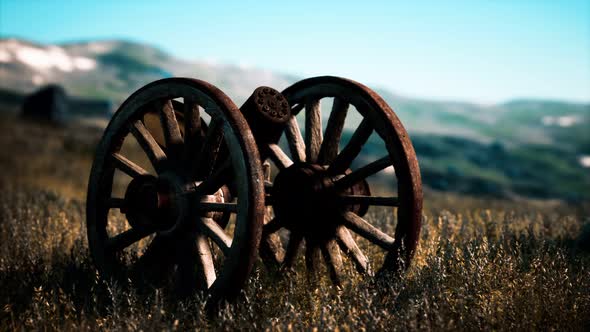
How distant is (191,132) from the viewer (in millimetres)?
3994

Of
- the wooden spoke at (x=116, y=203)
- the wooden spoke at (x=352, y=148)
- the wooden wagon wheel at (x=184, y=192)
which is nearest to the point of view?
the wooden wagon wheel at (x=184, y=192)

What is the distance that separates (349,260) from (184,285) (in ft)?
4.47

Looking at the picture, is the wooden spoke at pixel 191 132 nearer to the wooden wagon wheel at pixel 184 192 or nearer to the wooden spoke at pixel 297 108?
the wooden wagon wheel at pixel 184 192

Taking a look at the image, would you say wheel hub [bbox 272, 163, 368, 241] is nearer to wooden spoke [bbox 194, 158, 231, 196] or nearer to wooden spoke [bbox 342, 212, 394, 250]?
wooden spoke [bbox 342, 212, 394, 250]

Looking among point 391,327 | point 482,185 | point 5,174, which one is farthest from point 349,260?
point 482,185

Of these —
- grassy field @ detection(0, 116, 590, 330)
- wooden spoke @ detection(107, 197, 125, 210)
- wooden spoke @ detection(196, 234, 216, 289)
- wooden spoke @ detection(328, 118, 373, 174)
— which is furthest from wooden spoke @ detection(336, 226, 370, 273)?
wooden spoke @ detection(107, 197, 125, 210)

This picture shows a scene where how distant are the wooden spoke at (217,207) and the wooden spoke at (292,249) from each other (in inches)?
40.4

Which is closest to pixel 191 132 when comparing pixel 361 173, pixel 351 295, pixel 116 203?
pixel 116 203

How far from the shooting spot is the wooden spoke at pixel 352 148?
4062 millimetres

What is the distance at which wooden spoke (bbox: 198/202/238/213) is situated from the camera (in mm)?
3423

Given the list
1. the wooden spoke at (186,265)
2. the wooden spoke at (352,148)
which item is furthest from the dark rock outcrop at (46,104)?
the wooden spoke at (352,148)

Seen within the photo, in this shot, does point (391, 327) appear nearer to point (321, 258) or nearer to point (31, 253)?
point (321, 258)

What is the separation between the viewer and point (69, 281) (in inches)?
175

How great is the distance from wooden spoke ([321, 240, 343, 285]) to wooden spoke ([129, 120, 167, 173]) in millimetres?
1553
